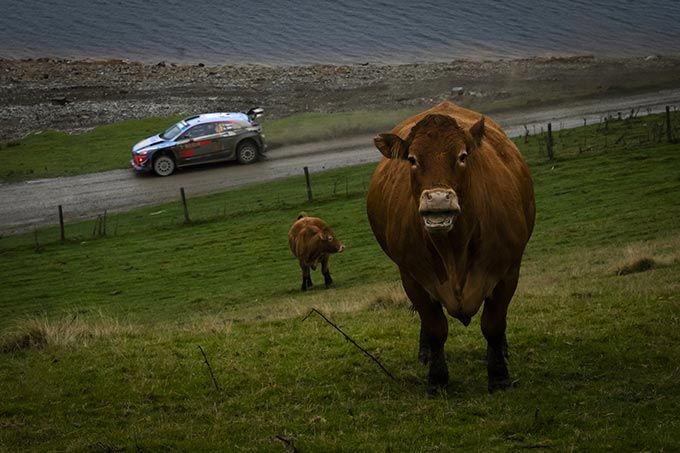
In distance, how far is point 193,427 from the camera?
941 centimetres

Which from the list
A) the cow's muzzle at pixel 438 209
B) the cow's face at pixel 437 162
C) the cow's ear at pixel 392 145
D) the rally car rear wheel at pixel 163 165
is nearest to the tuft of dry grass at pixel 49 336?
the cow's ear at pixel 392 145

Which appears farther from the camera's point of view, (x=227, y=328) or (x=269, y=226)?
(x=269, y=226)

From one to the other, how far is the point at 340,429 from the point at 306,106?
1944 inches

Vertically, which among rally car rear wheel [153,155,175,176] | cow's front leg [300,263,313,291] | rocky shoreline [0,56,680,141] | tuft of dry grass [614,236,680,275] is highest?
rocky shoreline [0,56,680,141]

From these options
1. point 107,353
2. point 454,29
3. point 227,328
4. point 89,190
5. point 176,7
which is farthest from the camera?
point 176,7

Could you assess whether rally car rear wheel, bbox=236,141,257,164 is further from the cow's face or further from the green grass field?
the cow's face

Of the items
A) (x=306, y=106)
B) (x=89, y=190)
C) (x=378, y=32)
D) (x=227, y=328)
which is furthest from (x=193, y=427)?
(x=378, y=32)

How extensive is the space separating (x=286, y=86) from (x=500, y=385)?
183ft

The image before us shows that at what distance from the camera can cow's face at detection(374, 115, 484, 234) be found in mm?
8477

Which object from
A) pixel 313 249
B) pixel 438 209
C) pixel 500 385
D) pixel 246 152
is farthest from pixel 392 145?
pixel 246 152

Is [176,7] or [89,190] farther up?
[176,7]

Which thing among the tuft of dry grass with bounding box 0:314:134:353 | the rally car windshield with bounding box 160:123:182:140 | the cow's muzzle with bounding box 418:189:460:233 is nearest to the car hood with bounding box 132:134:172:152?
the rally car windshield with bounding box 160:123:182:140

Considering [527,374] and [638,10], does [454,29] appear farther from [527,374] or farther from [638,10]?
[527,374]

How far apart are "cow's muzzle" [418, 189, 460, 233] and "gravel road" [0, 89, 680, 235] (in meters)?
31.2
